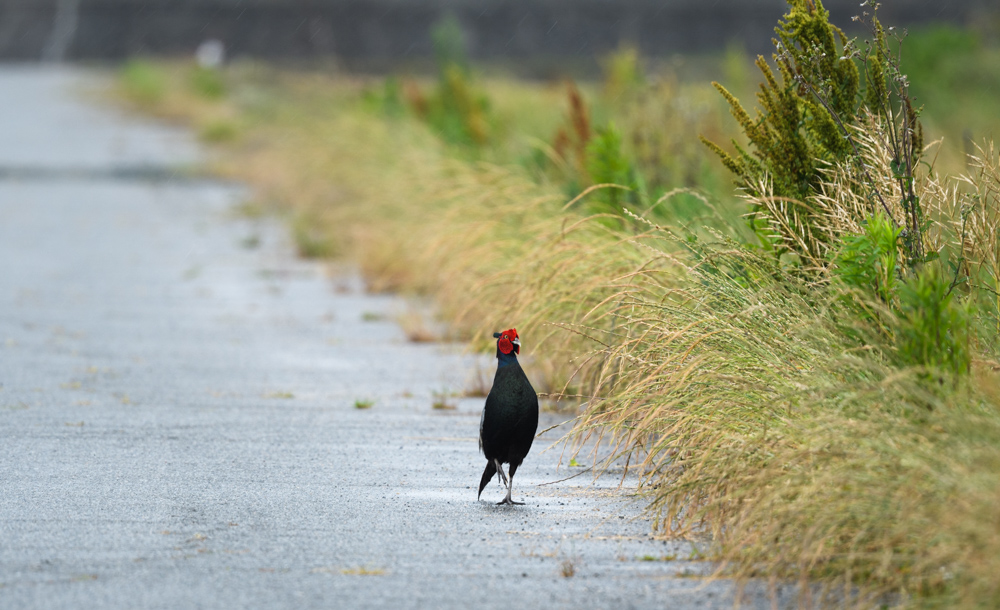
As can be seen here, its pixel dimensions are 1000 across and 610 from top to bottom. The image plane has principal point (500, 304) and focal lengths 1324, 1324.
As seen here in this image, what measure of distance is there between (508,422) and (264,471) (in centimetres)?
147

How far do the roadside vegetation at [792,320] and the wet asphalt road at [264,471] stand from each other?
1.17ft

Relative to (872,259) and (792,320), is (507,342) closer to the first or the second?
(792,320)

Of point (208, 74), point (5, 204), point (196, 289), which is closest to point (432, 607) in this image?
point (196, 289)

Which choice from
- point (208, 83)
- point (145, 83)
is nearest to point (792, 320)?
point (208, 83)

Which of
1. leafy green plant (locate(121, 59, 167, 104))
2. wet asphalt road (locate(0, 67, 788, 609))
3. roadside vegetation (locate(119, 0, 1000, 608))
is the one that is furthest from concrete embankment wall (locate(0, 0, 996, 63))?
roadside vegetation (locate(119, 0, 1000, 608))

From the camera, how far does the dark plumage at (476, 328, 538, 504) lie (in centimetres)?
578

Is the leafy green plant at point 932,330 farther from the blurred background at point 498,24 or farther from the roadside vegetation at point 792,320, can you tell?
the blurred background at point 498,24

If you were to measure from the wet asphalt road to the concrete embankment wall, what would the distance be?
101 feet

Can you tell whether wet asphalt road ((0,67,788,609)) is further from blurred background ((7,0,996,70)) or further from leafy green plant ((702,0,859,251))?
blurred background ((7,0,996,70))

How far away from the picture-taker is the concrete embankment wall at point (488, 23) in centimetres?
4291

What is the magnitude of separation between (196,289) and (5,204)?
9560 mm

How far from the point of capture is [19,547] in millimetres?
5184

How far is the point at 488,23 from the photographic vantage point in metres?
45.3

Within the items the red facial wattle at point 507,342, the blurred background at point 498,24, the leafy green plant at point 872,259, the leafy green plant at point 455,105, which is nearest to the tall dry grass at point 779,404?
the leafy green plant at point 872,259
